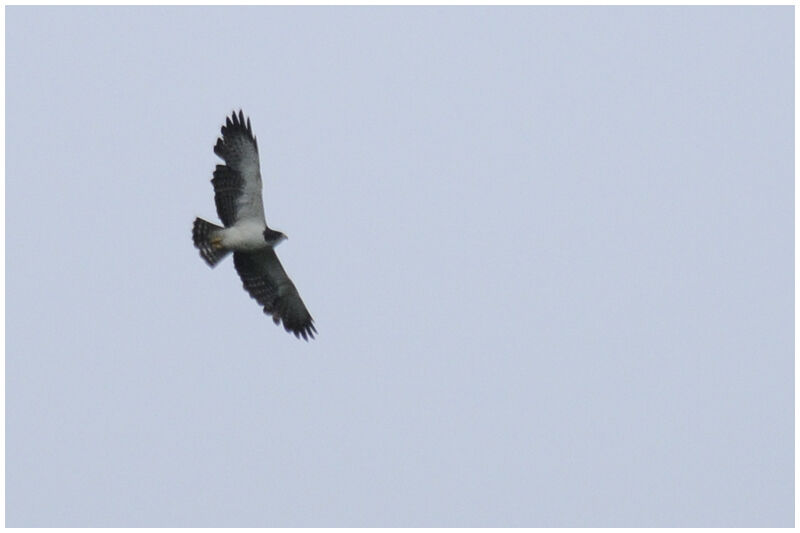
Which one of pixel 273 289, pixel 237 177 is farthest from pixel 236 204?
pixel 273 289

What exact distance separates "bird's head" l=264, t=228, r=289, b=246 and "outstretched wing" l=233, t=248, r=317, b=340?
477 millimetres

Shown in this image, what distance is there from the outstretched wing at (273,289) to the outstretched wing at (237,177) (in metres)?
0.74

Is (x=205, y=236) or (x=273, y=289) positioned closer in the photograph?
(x=205, y=236)

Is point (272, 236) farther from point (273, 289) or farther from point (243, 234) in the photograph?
point (273, 289)

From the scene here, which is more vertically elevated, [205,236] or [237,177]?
[237,177]

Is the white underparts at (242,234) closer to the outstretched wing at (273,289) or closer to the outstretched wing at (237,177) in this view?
the outstretched wing at (237,177)

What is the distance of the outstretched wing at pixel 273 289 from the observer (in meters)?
19.9

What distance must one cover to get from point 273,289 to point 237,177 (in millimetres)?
1808

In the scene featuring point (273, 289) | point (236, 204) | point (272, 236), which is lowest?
point (273, 289)

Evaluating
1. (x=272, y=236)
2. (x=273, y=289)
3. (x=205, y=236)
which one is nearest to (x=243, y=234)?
(x=272, y=236)

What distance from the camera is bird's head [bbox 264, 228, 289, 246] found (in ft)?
62.7

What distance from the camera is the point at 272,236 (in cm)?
1911

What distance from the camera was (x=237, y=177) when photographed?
1906cm

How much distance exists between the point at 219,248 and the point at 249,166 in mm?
1060
